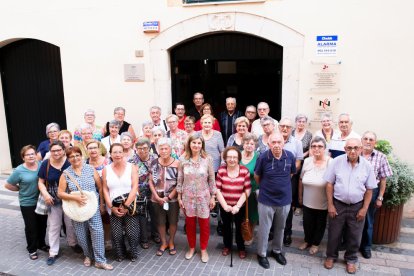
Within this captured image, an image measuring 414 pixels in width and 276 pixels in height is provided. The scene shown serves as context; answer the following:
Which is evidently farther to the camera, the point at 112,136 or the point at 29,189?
the point at 112,136

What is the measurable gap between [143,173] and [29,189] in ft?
4.90

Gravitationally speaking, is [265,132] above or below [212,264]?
above

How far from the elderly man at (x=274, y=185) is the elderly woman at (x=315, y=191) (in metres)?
0.26

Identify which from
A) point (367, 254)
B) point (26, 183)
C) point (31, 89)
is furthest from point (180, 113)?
point (31, 89)

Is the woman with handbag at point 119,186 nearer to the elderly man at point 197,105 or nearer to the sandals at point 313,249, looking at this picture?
the elderly man at point 197,105

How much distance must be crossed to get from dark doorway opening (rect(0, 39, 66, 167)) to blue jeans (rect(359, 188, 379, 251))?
21.5 ft

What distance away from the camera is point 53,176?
4293 mm

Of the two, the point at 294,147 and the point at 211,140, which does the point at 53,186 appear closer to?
the point at 211,140

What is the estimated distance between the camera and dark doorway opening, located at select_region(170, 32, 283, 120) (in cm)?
638

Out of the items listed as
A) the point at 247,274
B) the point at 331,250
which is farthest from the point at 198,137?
the point at 331,250

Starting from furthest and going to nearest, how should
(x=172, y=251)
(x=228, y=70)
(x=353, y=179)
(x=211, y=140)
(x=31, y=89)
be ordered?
(x=31, y=89) < (x=228, y=70) < (x=211, y=140) < (x=172, y=251) < (x=353, y=179)

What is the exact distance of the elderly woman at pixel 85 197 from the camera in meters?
4.11

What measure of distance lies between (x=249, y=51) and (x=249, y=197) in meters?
3.09

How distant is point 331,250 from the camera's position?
422 centimetres
